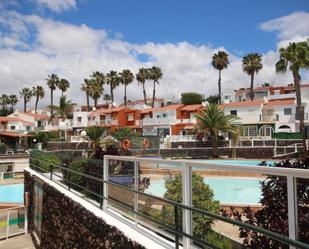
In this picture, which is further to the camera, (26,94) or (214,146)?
(26,94)

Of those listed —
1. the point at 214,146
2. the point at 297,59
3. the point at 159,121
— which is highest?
the point at 297,59

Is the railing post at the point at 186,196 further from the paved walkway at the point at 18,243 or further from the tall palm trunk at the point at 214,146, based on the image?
the tall palm trunk at the point at 214,146

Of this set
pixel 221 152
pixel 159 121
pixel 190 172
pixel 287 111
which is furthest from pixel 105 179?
pixel 159 121

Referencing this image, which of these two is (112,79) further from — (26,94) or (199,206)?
(199,206)

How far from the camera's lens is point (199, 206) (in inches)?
181

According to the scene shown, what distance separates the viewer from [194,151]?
39812mm

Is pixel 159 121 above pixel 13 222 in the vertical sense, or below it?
above

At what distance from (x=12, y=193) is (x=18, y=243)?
40.5 feet

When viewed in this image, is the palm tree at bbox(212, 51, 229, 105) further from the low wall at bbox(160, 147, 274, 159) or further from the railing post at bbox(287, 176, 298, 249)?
the railing post at bbox(287, 176, 298, 249)

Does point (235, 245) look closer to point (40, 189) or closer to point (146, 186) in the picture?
point (146, 186)

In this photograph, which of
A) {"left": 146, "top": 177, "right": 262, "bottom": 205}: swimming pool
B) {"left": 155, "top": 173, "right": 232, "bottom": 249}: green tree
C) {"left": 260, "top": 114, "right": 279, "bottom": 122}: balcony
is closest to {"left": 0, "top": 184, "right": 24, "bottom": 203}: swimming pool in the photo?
{"left": 155, "top": 173, "right": 232, "bottom": 249}: green tree

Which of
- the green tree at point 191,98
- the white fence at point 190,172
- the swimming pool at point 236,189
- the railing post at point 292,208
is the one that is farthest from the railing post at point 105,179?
the green tree at point 191,98

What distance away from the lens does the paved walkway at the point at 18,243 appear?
15758 millimetres

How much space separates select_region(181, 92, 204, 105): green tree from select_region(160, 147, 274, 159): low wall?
176 feet
